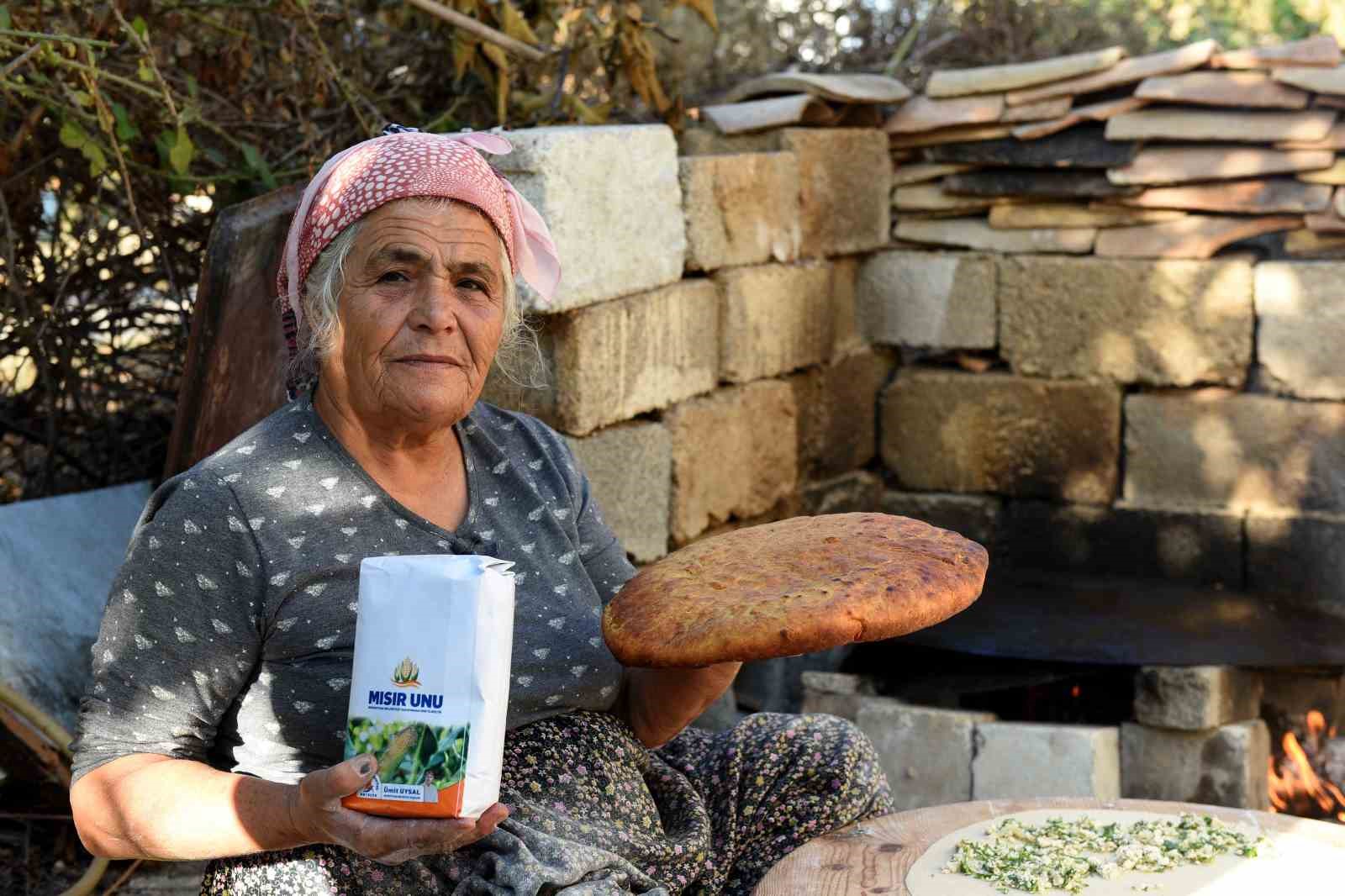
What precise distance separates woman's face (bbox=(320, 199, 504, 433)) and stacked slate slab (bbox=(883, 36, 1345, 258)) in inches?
114

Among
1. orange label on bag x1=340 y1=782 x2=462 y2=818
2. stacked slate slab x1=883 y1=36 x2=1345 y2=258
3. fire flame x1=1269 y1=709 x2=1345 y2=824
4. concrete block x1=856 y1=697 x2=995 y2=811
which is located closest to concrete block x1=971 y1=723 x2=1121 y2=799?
concrete block x1=856 y1=697 x2=995 y2=811

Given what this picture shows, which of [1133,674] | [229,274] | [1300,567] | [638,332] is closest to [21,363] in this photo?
[229,274]

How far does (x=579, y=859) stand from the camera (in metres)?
1.94

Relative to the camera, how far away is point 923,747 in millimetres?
4078

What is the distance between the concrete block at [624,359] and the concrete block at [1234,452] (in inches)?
57.6

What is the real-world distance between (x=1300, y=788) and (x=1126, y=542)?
94 cm

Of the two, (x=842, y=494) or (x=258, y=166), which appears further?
(x=842, y=494)

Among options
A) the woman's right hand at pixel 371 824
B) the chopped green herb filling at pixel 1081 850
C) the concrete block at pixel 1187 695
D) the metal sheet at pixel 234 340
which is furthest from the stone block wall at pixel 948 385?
the woman's right hand at pixel 371 824

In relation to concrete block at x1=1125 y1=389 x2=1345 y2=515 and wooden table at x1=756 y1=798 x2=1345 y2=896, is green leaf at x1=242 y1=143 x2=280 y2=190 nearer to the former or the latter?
wooden table at x1=756 y1=798 x2=1345 y2=896

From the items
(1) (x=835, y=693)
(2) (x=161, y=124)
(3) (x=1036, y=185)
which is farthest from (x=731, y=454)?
(2) (x=161, y=124)

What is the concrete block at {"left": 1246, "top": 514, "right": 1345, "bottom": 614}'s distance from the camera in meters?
4.49

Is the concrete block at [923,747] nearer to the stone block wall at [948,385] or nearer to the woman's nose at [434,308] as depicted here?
the stone block wall at [948,385]

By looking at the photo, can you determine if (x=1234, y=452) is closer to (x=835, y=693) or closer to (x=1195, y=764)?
(x=1195, y=764)

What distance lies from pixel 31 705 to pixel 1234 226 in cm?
356
